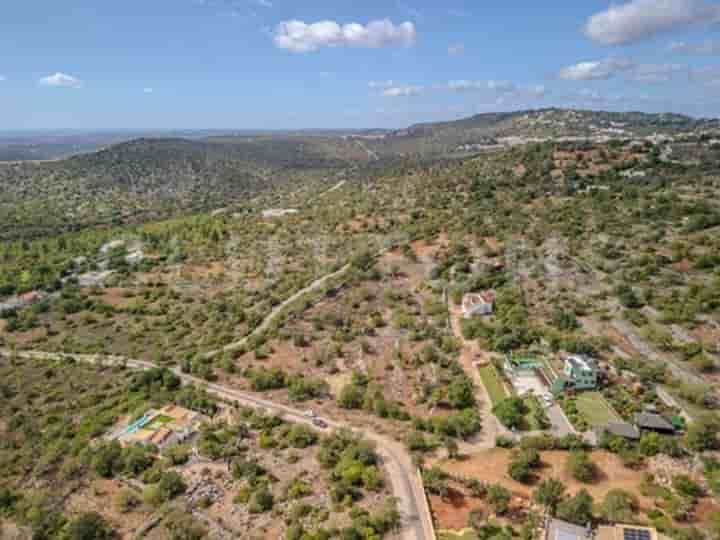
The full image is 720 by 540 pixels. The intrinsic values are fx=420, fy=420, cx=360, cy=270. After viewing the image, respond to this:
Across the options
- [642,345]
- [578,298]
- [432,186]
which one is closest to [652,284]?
[578,298]

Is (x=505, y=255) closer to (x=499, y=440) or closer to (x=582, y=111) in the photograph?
(x=499, y=440)

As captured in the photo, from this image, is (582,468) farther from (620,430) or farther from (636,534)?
(636,534)

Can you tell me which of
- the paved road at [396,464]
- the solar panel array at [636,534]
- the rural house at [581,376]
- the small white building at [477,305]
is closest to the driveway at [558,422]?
the rural house at [581,376]

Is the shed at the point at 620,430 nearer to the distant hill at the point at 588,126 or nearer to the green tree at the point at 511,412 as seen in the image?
the green tree at the point at 511,412

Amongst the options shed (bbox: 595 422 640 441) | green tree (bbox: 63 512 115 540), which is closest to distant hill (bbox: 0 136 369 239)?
green tree (bbox: 63 512 115 540)

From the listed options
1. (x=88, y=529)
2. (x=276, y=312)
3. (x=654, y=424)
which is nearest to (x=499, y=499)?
(x=654, y=424)
